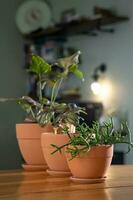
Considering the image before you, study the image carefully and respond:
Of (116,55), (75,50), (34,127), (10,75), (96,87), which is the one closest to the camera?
(34,127)

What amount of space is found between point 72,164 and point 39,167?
0.28 m

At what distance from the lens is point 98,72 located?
13.9 ft

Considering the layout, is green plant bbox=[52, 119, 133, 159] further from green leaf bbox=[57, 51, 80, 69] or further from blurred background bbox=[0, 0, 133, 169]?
blurred background bbox=[0, 0, 133, 169]

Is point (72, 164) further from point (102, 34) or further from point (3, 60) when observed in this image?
point (3, 60)

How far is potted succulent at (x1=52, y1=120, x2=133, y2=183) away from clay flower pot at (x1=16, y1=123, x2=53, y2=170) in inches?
8.8

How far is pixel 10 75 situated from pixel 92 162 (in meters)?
3.96

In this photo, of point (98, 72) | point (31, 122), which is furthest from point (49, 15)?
point (31, 122)

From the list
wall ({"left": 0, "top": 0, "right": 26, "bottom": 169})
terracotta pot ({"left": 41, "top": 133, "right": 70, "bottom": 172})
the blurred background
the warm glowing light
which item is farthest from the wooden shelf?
terracotta pot ({"left": 41, "top": 133, "right": 70, "bottom": 172})

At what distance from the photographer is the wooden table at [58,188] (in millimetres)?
871

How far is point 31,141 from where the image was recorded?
1314mm

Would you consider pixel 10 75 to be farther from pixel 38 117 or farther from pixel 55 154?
pixel 55 154

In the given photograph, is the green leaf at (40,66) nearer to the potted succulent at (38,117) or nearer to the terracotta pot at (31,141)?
the potted succulent at (38,117)

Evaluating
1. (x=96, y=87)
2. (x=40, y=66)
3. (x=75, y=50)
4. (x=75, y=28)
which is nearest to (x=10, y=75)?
(x=75, y=50)

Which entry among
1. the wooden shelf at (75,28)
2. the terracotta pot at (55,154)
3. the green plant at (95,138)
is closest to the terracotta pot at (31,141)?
the terracotta pot at (55,154)
